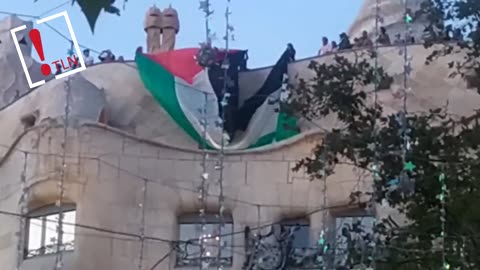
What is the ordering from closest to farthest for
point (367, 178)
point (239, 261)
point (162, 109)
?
point (367, 178) < point (239, 261) < point (162, 109)

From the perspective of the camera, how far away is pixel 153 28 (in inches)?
552

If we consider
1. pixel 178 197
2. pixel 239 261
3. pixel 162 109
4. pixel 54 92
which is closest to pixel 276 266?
pixel 239 261

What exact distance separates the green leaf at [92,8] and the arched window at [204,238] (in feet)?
34.0

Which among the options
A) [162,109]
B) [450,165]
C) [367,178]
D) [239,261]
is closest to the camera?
[450,165]

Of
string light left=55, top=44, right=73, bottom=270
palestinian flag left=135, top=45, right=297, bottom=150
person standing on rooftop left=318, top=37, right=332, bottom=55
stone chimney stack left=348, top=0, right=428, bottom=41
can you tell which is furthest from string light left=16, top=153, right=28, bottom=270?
stone chimney stack left=348, top=0, right=428, bottom=41

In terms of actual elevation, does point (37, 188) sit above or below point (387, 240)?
above

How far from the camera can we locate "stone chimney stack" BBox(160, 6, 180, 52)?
13797 mm

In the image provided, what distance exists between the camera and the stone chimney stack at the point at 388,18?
13.0 meters

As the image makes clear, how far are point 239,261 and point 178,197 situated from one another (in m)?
0.93

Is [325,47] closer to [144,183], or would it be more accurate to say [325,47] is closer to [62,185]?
[144,183]

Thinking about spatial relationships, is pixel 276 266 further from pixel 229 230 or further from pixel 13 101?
pixel 13 101

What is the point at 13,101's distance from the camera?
13.7 m

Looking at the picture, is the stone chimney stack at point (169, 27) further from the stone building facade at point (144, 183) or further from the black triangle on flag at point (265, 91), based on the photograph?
the black triangle on flag at point (265, 91)

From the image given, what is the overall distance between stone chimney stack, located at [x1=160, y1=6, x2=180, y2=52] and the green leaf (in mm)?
12089
